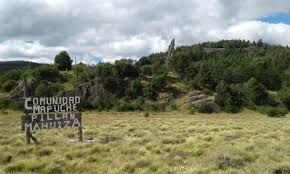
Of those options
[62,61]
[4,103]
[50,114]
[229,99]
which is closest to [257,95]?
[229,99]

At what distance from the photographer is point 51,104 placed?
20234 millimetres

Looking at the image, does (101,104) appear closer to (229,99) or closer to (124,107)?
(124,107)

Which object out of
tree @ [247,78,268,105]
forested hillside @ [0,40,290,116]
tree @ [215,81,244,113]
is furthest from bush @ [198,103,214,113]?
tree @ [247,78,268,105]

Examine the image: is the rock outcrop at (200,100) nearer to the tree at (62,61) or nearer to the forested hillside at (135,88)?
the forested hillside at (135,88)

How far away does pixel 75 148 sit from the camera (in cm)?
1670

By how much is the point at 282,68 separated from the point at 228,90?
6972cm

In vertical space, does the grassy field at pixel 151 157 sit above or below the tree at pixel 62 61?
below

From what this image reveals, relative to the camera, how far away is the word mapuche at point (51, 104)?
1983 centimetres

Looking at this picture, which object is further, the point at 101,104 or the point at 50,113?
the point at 101,104

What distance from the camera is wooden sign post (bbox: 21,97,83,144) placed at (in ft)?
64.6

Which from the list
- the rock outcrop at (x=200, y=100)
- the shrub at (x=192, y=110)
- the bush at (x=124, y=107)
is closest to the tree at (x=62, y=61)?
the bush at (x=124, y=107)

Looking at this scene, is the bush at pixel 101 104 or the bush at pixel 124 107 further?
the bush at pixel 101 104

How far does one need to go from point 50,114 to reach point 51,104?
47cm

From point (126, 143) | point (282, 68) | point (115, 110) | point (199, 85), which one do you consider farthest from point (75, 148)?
point (282, 68)
